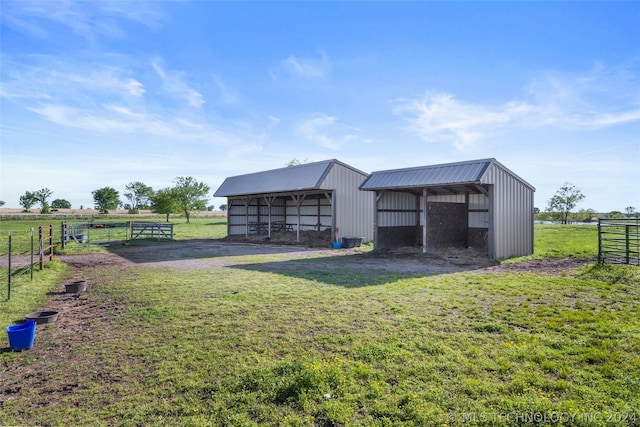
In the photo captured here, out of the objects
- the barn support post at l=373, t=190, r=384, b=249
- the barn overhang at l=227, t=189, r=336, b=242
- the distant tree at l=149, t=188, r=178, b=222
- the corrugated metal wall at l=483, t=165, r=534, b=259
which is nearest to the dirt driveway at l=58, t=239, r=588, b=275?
the corrugated metal wall at l=483, t=165, r=534, b=259

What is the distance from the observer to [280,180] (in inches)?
942

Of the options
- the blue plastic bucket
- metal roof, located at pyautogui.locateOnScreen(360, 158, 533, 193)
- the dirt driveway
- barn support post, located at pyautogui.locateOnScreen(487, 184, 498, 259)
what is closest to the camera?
the blue plastic bucket

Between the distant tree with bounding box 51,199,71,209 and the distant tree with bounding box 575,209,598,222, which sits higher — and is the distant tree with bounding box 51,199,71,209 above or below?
above

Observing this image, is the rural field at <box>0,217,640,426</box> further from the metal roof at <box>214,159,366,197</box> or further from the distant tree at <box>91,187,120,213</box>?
the distant tree at <box>91,187,120,213</box>

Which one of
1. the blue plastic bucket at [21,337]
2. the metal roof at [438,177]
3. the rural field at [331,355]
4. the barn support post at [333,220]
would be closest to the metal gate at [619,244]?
the rural field at [331,355]

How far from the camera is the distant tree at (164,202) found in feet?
166

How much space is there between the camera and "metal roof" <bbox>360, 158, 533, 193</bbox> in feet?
44.6

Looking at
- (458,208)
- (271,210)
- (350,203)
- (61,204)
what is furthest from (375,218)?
(61,204)

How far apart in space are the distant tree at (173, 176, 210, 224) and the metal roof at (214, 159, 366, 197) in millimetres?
25463

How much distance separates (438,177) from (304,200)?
12.0m

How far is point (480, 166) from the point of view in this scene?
1367cm

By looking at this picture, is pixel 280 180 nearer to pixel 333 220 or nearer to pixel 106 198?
pixel 333 220

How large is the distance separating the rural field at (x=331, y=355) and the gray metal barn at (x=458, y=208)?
5377 mm

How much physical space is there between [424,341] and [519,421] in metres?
1.78
